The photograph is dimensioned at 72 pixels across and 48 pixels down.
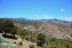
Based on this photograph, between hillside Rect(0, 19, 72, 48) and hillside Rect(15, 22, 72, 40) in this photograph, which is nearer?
hillside Rect(0, 19, 72, 48)

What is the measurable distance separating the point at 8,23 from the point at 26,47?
1031 centimetres

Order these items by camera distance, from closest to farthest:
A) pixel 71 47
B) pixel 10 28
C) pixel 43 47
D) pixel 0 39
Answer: pixel 0 39
pixel 43 47
pixel 71 47
pixel 10 28

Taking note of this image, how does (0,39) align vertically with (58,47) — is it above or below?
above

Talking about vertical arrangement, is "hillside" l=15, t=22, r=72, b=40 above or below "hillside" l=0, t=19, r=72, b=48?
below

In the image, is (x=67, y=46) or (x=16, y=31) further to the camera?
(x=16, y=31)

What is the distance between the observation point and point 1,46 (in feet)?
47.3

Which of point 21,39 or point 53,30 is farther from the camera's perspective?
point 53,30

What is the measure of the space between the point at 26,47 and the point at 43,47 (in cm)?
269

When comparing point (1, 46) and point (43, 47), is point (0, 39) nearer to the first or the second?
point (1, 46)

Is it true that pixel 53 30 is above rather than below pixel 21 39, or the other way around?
below

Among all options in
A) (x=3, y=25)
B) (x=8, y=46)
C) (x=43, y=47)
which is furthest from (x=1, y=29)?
(x=8, y=46)

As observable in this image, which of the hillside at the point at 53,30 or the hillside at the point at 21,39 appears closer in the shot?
the hillside at the point at 21,39

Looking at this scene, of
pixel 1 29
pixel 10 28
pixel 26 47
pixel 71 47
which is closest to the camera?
pixel 26 47

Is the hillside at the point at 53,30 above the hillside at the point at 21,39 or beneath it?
beneath
